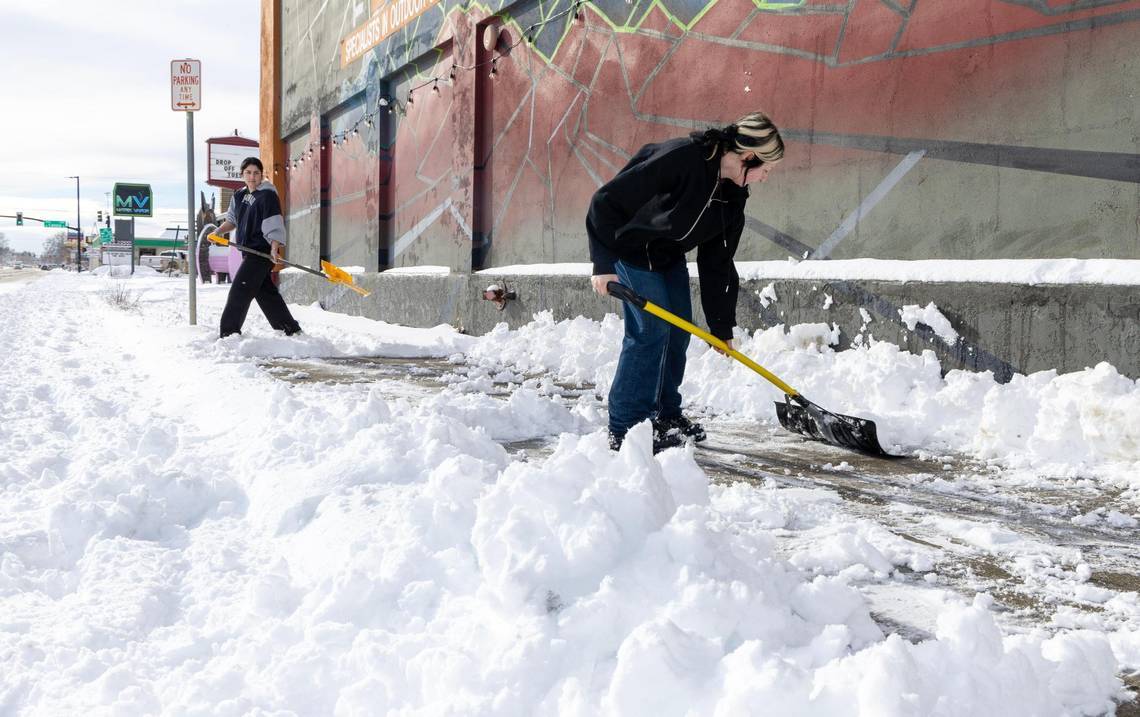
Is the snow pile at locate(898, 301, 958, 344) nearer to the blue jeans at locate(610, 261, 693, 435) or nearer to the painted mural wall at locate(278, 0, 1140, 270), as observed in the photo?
the painted mural wall at locate(278, 0, 1140, 270)

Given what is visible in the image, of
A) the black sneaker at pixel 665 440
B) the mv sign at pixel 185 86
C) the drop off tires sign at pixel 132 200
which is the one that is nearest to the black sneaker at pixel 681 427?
the black sneaker at pixel 665 440

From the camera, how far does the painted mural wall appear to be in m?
4.41

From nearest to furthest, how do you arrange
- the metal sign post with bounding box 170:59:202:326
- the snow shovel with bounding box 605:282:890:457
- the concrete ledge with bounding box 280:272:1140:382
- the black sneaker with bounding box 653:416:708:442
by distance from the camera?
1. the snow shovel with bounding box 605:282:890:457
2. the concrete ledge with bounding box 280:272:1140:382
3. the black sneaker with bounding box 653:416:708:442
4. the metal sign post with bounding box 170:59:202:326

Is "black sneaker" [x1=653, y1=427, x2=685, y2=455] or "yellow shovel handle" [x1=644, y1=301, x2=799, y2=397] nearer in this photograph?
"yellow shovel handle" [x1=644, y1=301, x2=799, y2=397]

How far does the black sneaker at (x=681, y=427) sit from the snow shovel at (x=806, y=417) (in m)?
0.39

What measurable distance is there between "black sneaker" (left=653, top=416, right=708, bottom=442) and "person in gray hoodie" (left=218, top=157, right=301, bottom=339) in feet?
16.7

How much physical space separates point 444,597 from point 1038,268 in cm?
366

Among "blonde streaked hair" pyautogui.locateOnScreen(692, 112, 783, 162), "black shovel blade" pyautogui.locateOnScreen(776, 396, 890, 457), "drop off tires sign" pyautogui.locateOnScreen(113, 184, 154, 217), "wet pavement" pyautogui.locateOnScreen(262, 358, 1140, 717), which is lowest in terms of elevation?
"wet pavement" pyautogui.locateOnScreen(262, 358, 1140, 717)

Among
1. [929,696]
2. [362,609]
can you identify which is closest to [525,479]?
[362,609]

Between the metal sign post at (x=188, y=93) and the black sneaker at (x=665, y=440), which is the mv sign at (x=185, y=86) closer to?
the metal sign post at (x=188, y=93)

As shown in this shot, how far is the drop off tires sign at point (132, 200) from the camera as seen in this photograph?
3344cm

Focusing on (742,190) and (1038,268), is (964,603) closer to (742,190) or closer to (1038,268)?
(742,190)

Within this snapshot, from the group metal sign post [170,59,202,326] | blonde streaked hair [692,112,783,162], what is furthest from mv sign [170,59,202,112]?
blonde streaked hair [692,112,783,162]

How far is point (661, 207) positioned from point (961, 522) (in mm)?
1685
